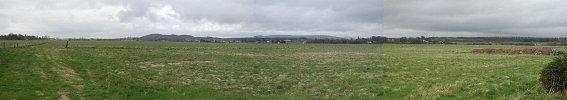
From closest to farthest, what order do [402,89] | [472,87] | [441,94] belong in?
[441,94] < [472,87] < [402,89]

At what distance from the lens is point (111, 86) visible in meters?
18.2

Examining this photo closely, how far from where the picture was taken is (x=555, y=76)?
42.4ft

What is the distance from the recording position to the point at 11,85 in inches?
696

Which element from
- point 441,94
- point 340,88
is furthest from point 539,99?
point 340,88

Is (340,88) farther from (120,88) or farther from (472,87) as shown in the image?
(120,88)

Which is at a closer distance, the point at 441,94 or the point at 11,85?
the point at 441,94

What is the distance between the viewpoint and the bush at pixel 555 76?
41.7 ft

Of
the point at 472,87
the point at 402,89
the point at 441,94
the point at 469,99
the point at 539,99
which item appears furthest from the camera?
the point at 402,89

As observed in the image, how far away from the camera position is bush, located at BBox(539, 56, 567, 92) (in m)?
12.7

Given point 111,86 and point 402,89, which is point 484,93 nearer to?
point 402,89

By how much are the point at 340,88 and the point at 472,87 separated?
4357 millimetres

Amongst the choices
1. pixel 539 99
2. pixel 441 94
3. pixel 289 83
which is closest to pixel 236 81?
pixel 289 83

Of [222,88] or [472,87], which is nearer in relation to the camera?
[472,87]

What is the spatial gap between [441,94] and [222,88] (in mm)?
7668
